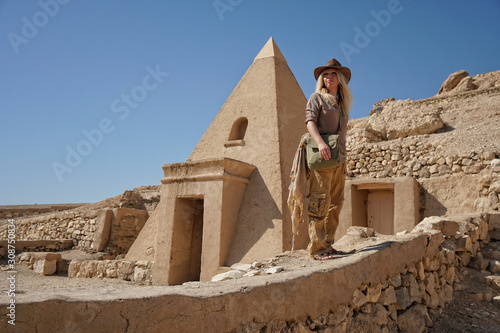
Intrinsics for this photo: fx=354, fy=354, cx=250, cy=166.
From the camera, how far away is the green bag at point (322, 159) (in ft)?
11.2

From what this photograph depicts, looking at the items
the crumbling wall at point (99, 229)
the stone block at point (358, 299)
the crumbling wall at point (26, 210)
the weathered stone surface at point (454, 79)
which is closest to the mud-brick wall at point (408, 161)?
the stone block at point (358, 299)

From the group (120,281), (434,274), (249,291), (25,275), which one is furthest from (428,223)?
(25,275)

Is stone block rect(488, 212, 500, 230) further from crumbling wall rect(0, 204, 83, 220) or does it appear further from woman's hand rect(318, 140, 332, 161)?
crumbling wall rect(0, 204, 83, 220)

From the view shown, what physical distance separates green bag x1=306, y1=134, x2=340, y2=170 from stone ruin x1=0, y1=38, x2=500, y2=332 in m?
0.88

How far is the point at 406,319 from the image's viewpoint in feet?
11.1

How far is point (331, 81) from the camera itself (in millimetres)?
3719

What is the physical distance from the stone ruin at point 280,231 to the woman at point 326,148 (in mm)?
478

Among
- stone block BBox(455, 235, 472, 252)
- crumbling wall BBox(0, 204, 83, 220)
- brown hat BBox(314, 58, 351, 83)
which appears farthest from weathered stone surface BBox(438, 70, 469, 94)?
crumbling wall BBox(0, 204, 83, 220)

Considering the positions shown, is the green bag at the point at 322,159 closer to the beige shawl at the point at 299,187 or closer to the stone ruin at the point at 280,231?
the beige shawl at the point at 299,187

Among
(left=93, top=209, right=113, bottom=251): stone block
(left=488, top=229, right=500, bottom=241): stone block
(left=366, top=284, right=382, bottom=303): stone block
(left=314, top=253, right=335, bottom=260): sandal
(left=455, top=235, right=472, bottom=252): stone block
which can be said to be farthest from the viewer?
(left=93, top=209, right=113, bottom=251): stone block

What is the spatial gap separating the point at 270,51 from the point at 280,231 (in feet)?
15.4

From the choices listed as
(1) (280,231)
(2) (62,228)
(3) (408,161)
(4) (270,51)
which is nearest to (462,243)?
(1) (280,231)

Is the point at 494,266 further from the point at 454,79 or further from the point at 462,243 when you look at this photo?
the point at 454,79

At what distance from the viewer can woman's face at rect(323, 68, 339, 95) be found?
372 cm
